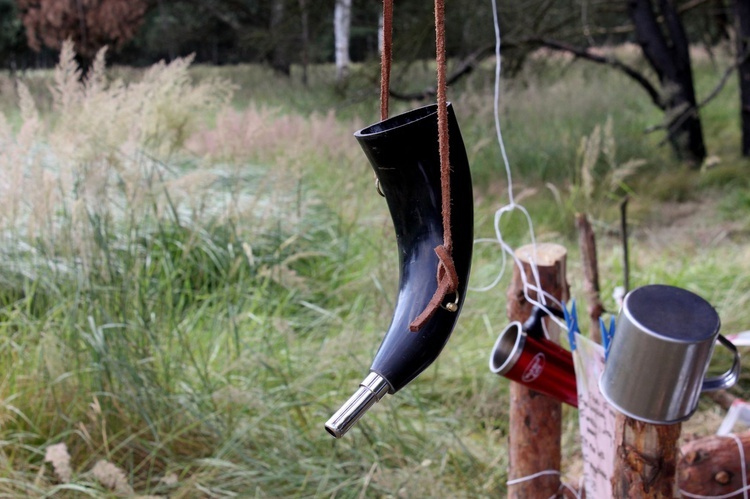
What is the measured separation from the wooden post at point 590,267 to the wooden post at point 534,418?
0.33 metres

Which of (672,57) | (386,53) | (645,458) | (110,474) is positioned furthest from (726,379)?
(672,57)

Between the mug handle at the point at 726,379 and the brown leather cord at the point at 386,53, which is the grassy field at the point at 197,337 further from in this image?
the brown leather cord at the point at 386,53

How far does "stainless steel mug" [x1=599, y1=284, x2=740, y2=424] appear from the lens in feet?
2.70

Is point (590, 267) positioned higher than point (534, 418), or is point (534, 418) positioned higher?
point (590, 267)

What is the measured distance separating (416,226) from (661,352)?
0.35 meters

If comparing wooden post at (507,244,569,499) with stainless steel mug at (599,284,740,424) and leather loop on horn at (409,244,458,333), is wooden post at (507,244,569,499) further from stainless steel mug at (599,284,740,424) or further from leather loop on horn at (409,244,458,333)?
leather loop on horn at (409,244,458,333)

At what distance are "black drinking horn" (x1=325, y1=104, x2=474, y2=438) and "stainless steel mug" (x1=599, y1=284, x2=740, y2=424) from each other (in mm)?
280

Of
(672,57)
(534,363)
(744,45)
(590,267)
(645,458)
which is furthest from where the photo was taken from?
(672,57)

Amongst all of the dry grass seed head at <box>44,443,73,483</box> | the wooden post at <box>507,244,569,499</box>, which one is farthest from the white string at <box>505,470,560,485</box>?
the dry grass seed head at <box>44,443,73,483</box>

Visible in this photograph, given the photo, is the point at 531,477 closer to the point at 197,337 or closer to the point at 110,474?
the point at 110,474

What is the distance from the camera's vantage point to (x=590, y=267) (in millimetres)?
1747

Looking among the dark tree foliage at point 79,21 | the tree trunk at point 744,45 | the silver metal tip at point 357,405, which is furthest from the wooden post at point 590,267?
the dark tree foliage at point 79,21

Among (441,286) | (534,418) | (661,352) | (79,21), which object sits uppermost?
(79,21)

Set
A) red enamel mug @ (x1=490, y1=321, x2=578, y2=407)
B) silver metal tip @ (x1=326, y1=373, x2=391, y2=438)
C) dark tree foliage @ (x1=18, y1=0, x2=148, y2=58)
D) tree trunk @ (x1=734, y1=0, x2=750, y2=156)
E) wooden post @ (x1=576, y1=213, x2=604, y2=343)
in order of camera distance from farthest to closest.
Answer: dark tree foliage @ (x1=18, y1=0, x2=148, y2=58) → tree trunk @ (x1=734, y1=0, x2=750, y2=156) → wooden post @ (x1=576, y1=213, x2=604, y2=343) → red enamel mug @ (x1=490, y1=321, x2=578, y2=407) → silver metal tip @ (x1=326, y1=373, x2=391, y2=438)
